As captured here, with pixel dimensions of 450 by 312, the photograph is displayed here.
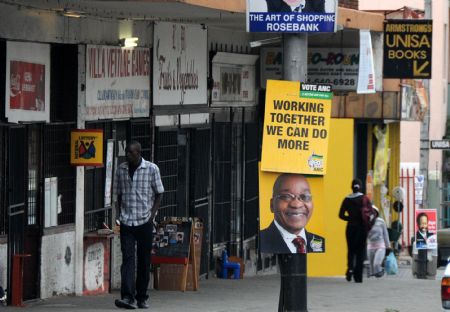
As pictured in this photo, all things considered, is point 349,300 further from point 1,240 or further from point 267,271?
point 267,271

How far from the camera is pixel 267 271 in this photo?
25.5 metres

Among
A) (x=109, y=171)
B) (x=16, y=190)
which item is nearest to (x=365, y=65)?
(x=109, y=171)

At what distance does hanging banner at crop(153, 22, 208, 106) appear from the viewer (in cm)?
1906

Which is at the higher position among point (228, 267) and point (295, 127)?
point (295, 127)

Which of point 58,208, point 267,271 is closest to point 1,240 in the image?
point 58,208

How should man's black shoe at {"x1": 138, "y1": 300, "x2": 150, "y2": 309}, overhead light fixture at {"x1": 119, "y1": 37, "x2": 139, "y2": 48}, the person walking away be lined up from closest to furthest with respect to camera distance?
man's black shoe at {"x1": 138, "y1": 300, "x2": 150, "y2": 309}
overhead light fixture at {"x1": 119, "y1": 37, "x2": 139, "y2": 48}
the person walking away

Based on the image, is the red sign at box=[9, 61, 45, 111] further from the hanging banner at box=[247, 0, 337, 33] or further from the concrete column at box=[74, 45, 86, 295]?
the hanging banner at box=[247, 0, 337, 33]

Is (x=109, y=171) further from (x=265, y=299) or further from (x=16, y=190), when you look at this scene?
(x=16, y=190)

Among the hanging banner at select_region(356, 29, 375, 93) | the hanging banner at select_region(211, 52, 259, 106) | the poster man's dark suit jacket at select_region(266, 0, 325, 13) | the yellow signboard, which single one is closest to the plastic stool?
the hanging banner at select_region(211, 52, 259, 106)

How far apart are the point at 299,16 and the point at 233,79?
10310 millimetres

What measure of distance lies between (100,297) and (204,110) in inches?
199

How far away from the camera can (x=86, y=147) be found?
16469 millimetres

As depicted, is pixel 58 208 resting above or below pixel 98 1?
below

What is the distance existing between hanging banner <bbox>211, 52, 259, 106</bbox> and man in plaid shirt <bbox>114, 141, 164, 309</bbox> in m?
6.60
